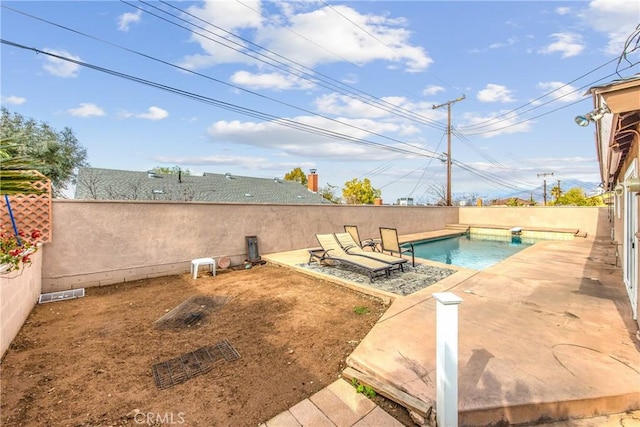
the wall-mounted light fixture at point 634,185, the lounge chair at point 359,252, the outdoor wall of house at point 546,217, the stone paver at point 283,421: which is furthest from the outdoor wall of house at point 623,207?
the outdoor wall of house at point 546,217

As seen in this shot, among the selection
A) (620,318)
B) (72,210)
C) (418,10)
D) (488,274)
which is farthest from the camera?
(418,10)

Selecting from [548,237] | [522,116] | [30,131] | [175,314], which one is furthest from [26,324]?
[522,116]

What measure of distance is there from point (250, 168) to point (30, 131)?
17231mm

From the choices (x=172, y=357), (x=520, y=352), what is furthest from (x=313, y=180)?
(x=520, y=352)

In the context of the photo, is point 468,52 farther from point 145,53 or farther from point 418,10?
point 145,53

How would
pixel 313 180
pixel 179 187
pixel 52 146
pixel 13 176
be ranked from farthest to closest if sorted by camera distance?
pixel 313 180
pixel 179 187
pixel 52 146
pixel 13 176

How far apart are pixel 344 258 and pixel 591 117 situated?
17.7 ft

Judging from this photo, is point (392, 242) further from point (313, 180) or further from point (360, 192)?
point (360, 192)

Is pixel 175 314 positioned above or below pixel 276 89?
below

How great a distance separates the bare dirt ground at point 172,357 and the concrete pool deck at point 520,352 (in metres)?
0.37

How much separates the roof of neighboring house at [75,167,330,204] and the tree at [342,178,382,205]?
33.9ft

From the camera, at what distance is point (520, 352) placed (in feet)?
10.6

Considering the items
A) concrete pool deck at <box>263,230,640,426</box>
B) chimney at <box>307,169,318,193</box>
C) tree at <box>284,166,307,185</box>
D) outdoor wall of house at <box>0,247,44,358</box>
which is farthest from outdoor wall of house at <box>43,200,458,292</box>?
tree at <box>284,166,307,185</box>

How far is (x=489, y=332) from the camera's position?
12.3ft
